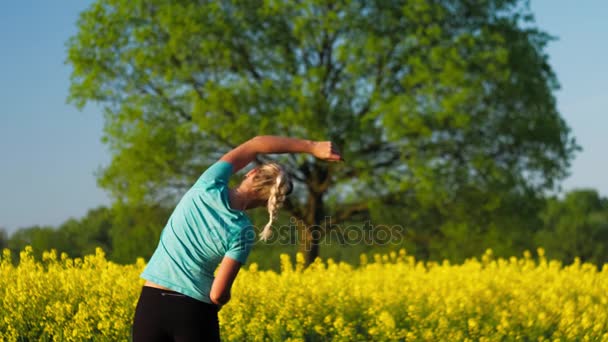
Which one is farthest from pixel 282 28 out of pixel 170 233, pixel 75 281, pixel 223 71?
pixel 170 233

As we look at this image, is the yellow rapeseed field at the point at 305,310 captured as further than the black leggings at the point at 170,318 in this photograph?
Yes

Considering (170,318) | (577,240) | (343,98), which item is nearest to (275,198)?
(170,318)

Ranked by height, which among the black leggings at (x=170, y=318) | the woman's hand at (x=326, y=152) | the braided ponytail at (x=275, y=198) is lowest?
the black leggings at (x=170, y=318)

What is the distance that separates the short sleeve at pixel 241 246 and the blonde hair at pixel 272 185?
3.1 inches

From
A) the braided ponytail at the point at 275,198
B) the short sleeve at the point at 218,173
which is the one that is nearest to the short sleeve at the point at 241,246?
the braided ponytail at the point at 275,198

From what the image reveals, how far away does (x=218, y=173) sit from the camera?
3.72m

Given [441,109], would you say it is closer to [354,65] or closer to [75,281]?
[354,65]

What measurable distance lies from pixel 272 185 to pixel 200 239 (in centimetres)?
46

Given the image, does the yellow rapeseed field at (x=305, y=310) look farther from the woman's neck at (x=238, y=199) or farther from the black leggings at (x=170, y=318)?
the woman's neck at (x=238, y=199)

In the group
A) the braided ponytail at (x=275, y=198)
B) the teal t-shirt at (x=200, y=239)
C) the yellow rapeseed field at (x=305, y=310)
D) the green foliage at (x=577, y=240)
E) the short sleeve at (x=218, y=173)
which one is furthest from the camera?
the green foliage at (x=577, y=240)

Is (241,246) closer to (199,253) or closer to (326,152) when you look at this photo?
(199,253)

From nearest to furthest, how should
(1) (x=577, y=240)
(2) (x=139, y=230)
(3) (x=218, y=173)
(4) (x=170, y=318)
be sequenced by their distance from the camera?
1. (4) (x=170, y=318)
2. (3) (x=218, y=173)
3. (2) (x=139, y=230)
4. (1) (x=577, y=240)

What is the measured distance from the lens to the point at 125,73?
18875mm

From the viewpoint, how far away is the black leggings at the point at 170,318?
3.58 m
